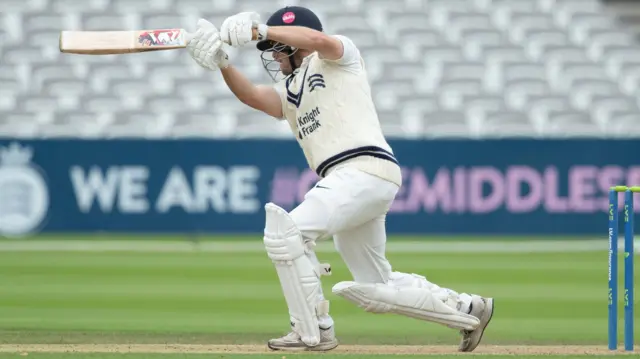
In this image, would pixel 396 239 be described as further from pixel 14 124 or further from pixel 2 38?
pixel 2 38

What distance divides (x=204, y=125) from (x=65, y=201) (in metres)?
2.68

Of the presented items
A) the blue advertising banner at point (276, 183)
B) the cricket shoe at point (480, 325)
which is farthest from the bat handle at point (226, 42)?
the blue advertising banner at point (276, 183)

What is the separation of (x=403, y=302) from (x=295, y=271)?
1.80 ft

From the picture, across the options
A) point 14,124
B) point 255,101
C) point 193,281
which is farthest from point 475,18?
point 255,101

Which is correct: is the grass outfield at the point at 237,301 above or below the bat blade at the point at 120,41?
below

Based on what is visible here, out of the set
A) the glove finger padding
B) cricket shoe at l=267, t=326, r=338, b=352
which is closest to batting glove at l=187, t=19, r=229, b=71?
the glove finger padding

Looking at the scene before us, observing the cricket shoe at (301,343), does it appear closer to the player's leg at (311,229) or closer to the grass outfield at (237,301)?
the player's leg at (311,229)

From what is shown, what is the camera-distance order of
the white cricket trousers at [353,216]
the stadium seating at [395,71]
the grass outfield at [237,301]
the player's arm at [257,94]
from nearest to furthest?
the white cricket trousers at [353,216]
the player's arm at [257,94]
the grass outfield at [237,301]
the stadium seating at [395,71]

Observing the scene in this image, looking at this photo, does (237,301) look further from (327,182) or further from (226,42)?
(226,42)

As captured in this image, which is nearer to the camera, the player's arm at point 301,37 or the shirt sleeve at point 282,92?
the player's arm at point 301,37

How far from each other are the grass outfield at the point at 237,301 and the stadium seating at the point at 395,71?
349 centimetres

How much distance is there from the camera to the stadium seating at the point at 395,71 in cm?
1502

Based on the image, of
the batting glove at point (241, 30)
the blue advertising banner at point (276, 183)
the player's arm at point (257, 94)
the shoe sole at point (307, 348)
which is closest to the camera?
the batting glove at point (241, 30)

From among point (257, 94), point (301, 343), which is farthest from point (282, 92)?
point (301, 343)
